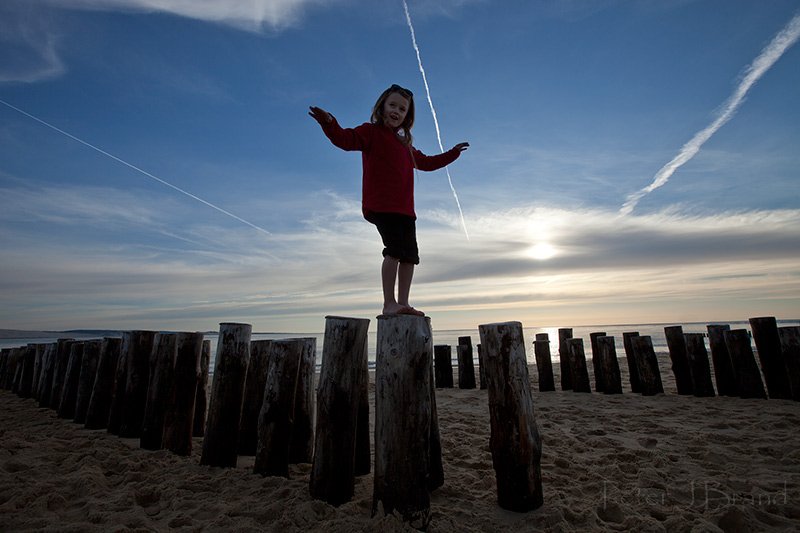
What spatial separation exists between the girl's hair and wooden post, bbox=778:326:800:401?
Answer: 21.4 feet

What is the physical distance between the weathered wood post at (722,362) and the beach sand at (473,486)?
5.06ft

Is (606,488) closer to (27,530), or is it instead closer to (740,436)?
(740,436)

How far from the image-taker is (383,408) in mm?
2773

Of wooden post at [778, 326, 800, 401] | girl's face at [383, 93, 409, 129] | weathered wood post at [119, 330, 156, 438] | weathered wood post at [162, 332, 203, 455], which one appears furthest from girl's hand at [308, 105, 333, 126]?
wooden post at [778, 326, 800, 401]

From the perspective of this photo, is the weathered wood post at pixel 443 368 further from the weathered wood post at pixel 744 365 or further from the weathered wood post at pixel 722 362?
the weathered wood post at pixel 744 365

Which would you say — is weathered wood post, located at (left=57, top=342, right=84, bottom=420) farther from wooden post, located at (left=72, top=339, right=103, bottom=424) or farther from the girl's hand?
the girl's hand

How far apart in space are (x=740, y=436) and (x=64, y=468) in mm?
6923

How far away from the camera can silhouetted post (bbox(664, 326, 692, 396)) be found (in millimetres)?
7488

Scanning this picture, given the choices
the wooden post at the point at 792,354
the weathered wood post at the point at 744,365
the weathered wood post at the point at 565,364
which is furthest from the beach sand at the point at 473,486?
the weathered wood post at the point at 565,364

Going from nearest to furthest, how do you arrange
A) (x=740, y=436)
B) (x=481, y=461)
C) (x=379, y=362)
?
1. (x=379, y=362)
2. (x=481, y=461)
3. (x=740, y=436)

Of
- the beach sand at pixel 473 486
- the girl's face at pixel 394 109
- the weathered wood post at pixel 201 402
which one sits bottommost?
the beach sand at pixel 473 486

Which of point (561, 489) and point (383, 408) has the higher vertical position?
point (383, 408)

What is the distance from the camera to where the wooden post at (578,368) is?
8.30 m

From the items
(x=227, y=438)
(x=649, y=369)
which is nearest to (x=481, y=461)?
A: (x=227, y=438)
